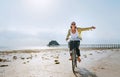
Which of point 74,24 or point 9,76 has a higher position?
point 74,24

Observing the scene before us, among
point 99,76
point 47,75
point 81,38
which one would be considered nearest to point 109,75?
point 99,76

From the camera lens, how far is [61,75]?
1005cm

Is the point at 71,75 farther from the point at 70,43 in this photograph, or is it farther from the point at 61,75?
the point at 70,43

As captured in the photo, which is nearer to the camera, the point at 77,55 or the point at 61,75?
the point at 61,75

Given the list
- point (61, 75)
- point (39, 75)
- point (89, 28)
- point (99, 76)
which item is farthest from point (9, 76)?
point (89, 28)

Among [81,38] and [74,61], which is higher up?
[81,38]

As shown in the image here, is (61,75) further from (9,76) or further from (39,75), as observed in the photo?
(9,76)

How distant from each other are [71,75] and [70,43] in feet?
8.29

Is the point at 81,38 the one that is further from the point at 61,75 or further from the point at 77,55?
the point at 61,75

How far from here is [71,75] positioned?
33.1 feet

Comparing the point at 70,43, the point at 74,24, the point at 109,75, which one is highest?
the point at 74,24

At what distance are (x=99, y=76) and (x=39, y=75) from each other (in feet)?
7.69

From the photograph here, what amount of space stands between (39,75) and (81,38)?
3.46 meters

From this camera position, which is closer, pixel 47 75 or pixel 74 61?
pixel 47 75
